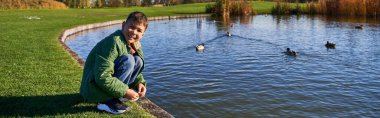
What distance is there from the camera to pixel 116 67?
5.34 m

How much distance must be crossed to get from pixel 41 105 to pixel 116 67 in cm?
152

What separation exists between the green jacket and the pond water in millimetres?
2468

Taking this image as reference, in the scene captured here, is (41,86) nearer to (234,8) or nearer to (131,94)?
(131,94)

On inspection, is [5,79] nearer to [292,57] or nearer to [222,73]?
[222,73]

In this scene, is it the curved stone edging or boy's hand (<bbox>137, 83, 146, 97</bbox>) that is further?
the curved stone edging

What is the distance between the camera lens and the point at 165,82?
34.0ft

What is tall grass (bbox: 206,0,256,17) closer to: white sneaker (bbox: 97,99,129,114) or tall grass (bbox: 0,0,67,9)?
tall grass (bbox: 0,0,67,9)

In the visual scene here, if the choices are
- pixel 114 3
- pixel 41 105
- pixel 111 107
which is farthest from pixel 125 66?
pixel 114 3

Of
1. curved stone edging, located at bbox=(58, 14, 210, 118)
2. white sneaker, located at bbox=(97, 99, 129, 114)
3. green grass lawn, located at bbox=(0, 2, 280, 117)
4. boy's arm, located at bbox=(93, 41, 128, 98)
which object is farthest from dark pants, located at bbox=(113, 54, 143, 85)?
curved stone edging, located at bbox=(58, 14, 210, 118)

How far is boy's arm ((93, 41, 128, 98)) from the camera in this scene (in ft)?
16.5

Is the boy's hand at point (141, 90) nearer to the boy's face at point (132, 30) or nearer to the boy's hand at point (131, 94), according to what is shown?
the boy's hand at point (131, 94)

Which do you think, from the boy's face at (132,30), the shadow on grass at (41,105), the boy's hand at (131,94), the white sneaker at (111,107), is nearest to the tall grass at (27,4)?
the shadow on grass at (41,105)

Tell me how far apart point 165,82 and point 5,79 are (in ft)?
13.3

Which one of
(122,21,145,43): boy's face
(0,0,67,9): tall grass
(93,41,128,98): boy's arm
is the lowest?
(93,41,128,98): boy's arm
